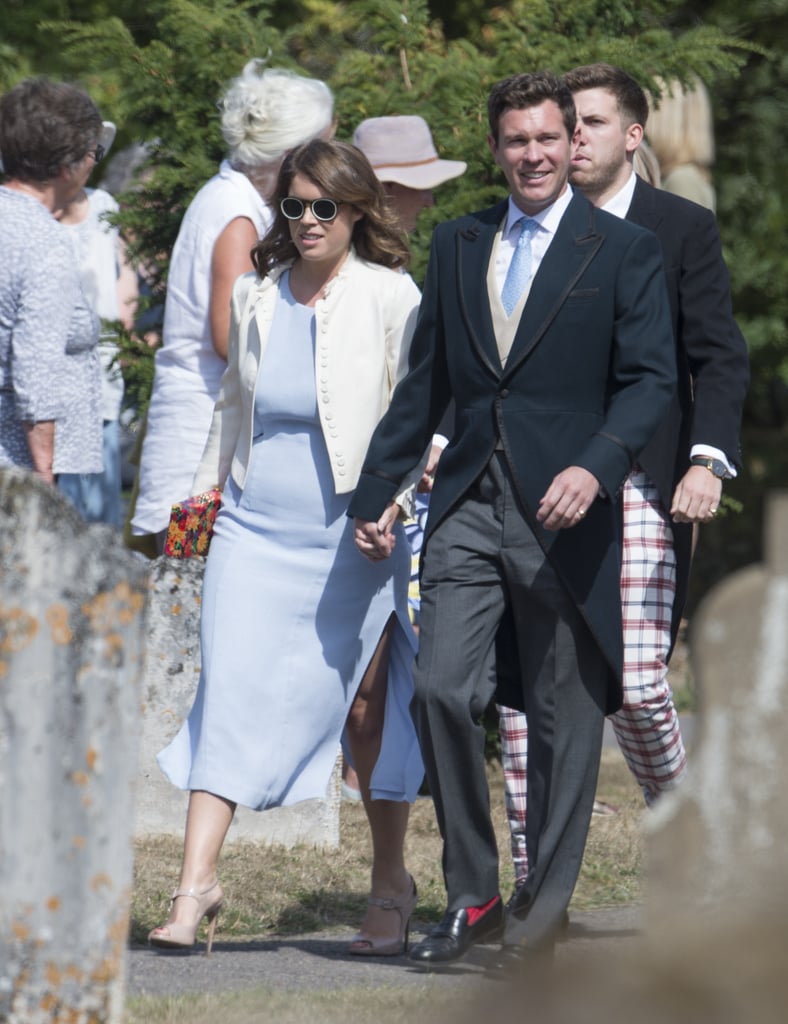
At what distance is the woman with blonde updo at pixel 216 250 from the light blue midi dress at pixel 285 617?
41.4 inches

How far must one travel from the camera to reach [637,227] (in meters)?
5.05

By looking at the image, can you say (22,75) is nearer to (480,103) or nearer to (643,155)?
(480,103)

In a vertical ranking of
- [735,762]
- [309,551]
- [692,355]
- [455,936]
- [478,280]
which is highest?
[478,280]

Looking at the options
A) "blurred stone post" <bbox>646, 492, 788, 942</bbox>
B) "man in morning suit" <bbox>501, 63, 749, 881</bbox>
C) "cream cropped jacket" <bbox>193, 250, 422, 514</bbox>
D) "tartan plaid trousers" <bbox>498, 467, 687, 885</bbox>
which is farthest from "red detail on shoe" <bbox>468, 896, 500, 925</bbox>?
"blurred stone post" <bbox>646, 492, 788, 942</bbox>

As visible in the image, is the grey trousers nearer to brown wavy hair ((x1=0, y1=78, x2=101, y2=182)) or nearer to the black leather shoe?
the black leather shoe

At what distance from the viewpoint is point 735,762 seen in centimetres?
272

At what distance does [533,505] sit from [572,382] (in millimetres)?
325

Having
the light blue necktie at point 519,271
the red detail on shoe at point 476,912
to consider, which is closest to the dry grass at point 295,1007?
the red detail on shoe at point 476,912

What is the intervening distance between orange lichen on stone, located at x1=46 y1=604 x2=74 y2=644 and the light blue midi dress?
1.86m

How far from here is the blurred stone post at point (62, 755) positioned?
3336mm

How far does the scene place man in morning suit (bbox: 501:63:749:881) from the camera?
520 centimetres

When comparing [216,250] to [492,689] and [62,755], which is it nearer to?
[492,689]

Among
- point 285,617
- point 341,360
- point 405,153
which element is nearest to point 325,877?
point 285,617

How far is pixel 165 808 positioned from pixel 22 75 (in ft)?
21.0
